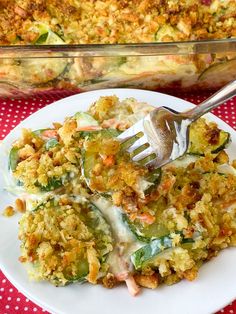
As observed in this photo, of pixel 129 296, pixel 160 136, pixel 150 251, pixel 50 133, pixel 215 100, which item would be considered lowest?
pixel 129 296

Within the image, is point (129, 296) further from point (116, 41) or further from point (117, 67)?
point (116, 41)

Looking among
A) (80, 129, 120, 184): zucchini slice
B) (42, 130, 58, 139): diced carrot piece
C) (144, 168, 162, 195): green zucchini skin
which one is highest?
(80, 129, 120, 184): zucchini slice

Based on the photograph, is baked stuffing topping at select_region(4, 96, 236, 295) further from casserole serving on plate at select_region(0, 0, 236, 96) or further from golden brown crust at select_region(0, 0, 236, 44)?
golden brown crust at select_region(0, 0, 236, 44)

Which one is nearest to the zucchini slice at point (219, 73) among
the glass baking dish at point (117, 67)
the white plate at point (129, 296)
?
the glass baking dish at point (117, 67)

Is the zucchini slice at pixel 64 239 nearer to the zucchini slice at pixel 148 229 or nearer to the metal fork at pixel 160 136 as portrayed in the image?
the zucchini slice at pixel 148 229

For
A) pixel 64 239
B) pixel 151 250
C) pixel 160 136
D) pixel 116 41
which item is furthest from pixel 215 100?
pixel 116 41

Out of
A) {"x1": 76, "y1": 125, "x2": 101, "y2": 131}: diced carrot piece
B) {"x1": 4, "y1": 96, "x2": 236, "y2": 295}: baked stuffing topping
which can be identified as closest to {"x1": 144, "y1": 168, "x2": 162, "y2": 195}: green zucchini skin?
{"x1": 4, "y1": 96, "x2": 236, "y2": 295}: baked stuffing topping
